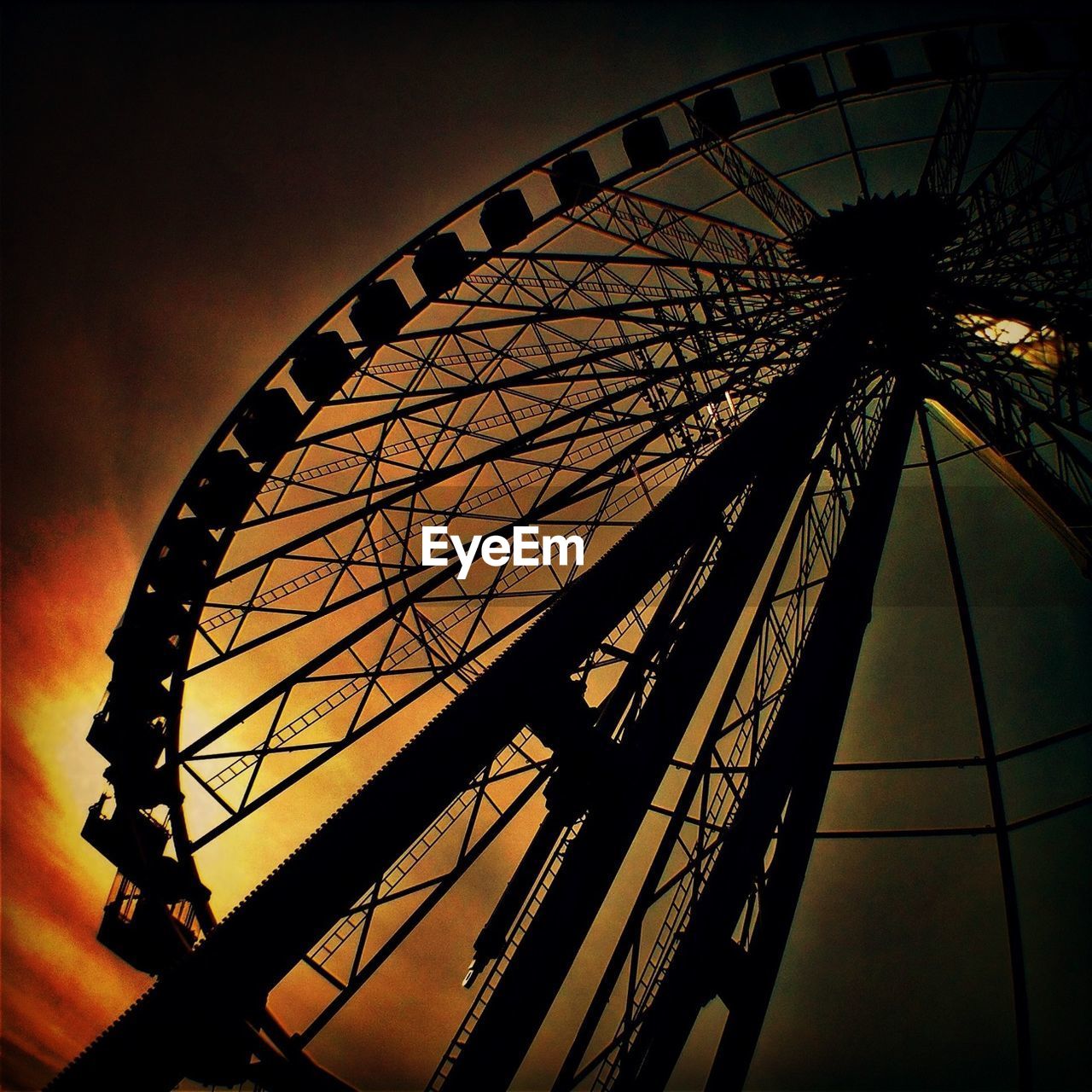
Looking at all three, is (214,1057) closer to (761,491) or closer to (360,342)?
(761,491)

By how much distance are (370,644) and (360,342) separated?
31.4 feet

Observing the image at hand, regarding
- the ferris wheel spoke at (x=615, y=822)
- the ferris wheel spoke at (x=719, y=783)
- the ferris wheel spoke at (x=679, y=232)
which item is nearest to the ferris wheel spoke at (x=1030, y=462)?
the ferris wheel spoke at (x=719, y=783)

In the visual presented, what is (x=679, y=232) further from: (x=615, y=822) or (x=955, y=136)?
(x=615, y=822)

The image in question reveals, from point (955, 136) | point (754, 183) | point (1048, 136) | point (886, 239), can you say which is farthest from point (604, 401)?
point (1048, 136)

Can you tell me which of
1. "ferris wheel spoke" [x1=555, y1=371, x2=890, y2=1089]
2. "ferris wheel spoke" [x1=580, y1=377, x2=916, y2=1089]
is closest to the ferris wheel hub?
"ferris wheel spoke" [x1=555, y1=371, x2=890, y2=1089]

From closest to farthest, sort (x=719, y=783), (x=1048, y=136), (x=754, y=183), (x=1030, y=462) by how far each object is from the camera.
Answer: (x=719, y=783), (x=1030, y=462), (x=1048, y=136), (x=754, y=183)

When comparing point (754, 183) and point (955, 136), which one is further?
point (754, 183)

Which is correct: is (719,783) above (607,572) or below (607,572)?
above

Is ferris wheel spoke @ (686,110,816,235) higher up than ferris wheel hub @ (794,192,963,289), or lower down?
higher up

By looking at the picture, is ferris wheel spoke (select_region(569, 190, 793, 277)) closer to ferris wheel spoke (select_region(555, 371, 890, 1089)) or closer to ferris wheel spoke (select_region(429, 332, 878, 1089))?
ferris wheel spoke (select_region(555, 371, 890, 1089))

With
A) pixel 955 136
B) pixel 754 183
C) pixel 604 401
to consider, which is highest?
pixel 955 136

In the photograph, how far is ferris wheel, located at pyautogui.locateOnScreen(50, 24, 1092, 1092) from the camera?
178 inches

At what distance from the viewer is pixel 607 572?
509cm

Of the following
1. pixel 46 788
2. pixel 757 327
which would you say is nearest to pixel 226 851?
pixel 46 788
